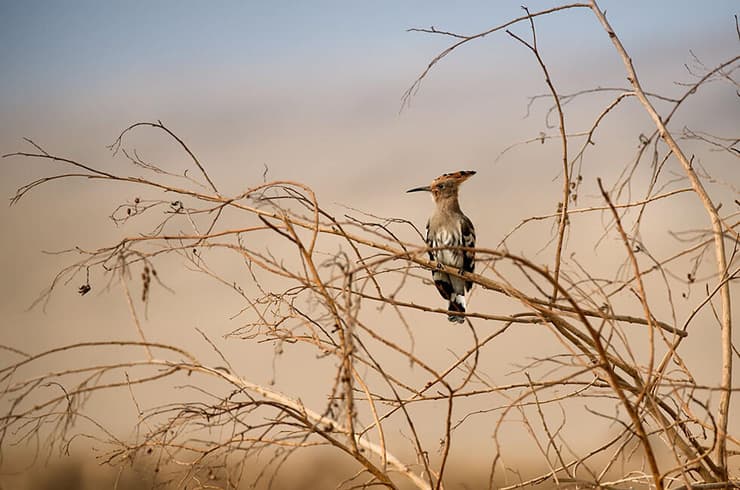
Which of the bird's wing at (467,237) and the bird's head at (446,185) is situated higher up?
the bird's head at (446,185)

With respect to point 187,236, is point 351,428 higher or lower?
lower

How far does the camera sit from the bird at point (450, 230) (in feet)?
10.1

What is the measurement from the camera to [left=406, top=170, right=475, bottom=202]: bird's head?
3123mm

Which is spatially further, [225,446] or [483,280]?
[483,280]

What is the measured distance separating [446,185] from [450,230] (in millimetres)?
184

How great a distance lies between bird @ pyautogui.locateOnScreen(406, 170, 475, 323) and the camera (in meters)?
3.09

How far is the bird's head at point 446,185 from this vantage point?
3123 mm

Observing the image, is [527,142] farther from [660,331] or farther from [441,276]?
[441,276]

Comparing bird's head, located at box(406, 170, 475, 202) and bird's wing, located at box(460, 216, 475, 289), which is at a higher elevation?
bird's head, located at box(406, 170, 475, 202)

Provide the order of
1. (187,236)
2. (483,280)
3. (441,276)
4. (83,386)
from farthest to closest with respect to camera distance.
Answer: (441,276), (483,280), (187,236), (83,386)

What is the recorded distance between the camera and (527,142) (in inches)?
82.9

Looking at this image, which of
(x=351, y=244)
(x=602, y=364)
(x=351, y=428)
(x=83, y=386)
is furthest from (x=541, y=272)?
(x=83, y=386)

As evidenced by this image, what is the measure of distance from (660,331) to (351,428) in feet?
2.75

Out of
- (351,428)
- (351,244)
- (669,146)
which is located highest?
(669,146)
